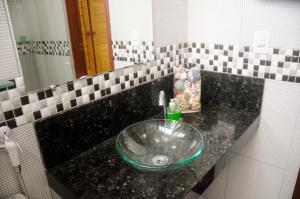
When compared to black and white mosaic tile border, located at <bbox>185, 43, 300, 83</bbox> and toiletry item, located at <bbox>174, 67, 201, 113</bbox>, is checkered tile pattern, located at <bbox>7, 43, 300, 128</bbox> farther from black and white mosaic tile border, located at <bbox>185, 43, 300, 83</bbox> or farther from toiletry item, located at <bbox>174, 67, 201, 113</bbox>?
toiletry item, located at <bbox>174, 67, 201, 113</bbox>

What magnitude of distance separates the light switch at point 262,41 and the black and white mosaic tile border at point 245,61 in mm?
23

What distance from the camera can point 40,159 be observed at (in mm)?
872

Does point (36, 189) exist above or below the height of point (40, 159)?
below

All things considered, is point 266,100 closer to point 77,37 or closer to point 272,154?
point 272,154

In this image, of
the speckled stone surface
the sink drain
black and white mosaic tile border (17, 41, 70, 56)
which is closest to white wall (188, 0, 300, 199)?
Answer: the speckled stone surface

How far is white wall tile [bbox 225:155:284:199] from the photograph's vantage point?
1.36 m

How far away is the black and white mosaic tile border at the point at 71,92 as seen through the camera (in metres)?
0.77

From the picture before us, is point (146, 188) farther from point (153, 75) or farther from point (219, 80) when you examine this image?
point (219, 80)

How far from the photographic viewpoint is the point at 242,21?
1220mm

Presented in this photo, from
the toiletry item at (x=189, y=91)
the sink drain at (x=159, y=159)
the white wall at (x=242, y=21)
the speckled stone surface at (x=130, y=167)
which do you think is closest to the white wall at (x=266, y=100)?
the white wall at (x=242, y=21)

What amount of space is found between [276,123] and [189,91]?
1.69ft

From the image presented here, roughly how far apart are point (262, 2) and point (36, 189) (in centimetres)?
134

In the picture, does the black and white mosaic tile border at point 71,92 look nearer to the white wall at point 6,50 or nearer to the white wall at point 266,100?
the white wall at point 6,50

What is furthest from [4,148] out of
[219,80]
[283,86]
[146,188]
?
[283,86]
